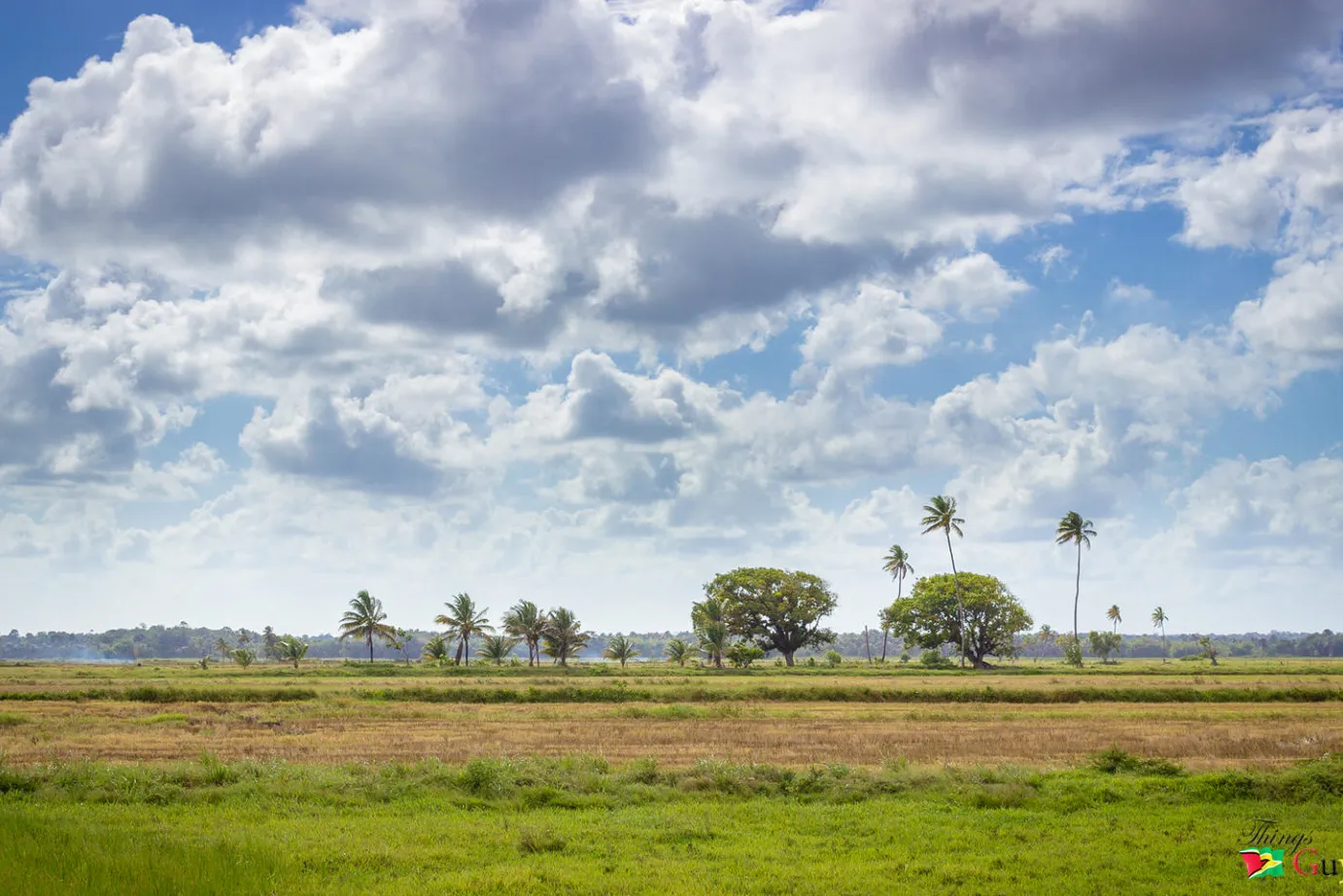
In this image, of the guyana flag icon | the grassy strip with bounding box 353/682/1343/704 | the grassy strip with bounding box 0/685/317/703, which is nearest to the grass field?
the guyana flag icon

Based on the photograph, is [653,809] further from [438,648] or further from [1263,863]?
[438,648]

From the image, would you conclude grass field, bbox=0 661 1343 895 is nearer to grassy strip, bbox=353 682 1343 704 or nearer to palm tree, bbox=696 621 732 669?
grassy strip, bbox=353 682 1343 704

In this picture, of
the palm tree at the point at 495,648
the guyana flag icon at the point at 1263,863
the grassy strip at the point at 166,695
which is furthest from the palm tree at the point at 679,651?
the guyana flag icon at the point at 1263,863

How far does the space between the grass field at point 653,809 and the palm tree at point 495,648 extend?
7732 centimetres

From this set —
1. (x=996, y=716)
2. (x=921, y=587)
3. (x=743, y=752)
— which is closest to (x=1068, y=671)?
(x=921, y=587)

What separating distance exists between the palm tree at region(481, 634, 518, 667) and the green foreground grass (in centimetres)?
9532

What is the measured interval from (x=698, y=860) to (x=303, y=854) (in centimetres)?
692

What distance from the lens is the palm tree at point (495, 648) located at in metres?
120

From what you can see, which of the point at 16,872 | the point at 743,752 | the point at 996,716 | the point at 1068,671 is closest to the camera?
the point at 16,872

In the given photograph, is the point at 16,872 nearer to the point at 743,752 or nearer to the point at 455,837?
the point at 455,837

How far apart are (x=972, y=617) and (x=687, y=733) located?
98546 millimetres

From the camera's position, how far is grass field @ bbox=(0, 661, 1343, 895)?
16062mm

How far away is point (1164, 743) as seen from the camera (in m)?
36.5

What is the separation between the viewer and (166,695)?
61.3 m
